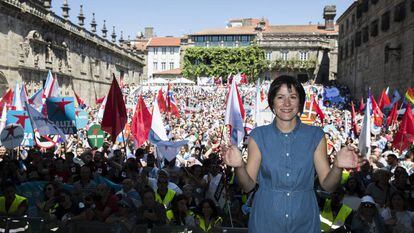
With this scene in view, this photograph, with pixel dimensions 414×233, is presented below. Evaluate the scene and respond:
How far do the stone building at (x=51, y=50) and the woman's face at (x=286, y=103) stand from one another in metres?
Answer: 28.8

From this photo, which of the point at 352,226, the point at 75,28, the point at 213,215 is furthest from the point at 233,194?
the point at 75,28

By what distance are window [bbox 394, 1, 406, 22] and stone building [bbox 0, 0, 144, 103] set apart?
972 inches

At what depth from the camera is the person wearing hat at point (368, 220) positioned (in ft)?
19.5

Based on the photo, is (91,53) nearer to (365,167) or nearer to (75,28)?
(75,28)

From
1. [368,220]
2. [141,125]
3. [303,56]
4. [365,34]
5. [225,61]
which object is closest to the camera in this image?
[368,220]

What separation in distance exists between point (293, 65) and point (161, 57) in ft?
94.4

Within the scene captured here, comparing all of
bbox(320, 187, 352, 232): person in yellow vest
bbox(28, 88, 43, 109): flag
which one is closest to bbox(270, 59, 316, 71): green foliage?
bbox(28, 88, 43, 109): flag

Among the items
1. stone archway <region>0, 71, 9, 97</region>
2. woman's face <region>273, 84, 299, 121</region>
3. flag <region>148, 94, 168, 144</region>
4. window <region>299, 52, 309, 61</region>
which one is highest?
window <region>299, 52, 309, 61</region>

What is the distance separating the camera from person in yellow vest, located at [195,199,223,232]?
20.3ft

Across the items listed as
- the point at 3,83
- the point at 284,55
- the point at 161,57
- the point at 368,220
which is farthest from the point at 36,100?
the point at 161,57

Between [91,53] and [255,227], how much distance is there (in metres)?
47.1

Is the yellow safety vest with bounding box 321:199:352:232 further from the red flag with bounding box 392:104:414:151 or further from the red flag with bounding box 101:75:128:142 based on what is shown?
the red flag with bounding box 392:104:414:151

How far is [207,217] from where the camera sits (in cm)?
625

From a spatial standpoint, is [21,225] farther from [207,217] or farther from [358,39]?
[358,39]
